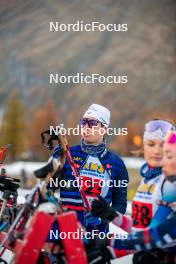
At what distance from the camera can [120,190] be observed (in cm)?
293

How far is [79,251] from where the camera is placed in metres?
2.03

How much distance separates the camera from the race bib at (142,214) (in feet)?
6.96

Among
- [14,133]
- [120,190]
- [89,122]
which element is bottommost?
[14,133]

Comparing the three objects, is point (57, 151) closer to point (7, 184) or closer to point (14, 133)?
point (7, 184)

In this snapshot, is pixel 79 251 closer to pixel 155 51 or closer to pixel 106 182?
pixel 106 182

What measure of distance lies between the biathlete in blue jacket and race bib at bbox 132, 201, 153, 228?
64 centimetres

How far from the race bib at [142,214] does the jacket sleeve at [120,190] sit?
718mm

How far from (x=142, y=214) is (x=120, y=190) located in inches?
30.7

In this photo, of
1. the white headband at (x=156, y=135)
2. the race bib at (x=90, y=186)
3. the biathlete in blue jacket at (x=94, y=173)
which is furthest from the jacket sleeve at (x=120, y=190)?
the white headband at (x=156, y=135)

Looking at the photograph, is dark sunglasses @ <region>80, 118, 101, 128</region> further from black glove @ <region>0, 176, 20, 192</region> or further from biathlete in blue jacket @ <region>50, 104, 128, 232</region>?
black glove @ <region>0, 176, 20, 192</region>
